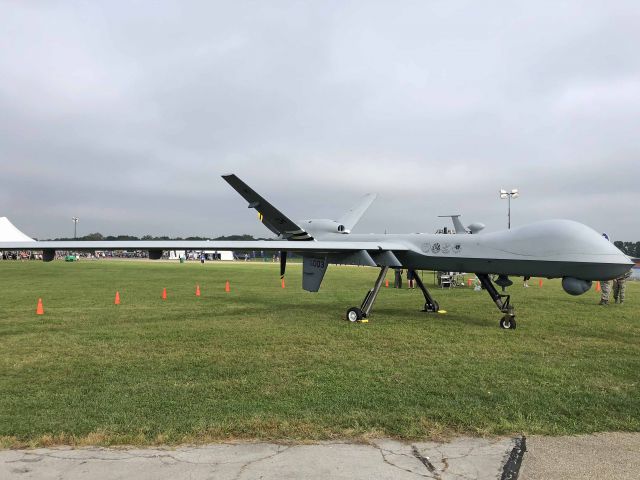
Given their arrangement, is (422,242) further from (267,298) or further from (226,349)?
(267,298)

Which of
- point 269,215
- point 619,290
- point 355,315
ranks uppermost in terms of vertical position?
Answer: point 269,215

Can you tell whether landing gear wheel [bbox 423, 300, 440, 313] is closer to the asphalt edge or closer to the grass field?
the grass field

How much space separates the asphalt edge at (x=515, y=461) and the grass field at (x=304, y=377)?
302 millimetres

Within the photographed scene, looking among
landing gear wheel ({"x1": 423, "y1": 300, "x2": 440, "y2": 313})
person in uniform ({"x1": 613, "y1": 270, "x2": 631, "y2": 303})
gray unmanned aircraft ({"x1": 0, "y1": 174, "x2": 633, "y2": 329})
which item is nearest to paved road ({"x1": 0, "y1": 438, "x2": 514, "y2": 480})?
gray unmanned aircraft ({"x1": 0, "y1": 174, "x2": 633, "y2": 329})

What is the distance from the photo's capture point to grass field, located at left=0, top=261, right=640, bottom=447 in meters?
4.89

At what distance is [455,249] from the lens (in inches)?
494

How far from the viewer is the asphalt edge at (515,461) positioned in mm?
3799

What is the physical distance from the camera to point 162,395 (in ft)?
19.9

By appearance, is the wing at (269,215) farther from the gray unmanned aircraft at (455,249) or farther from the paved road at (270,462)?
the paved road at (270,462)

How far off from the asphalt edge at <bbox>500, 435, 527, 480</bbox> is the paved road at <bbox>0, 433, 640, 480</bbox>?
16mm

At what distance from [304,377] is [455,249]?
7.13m

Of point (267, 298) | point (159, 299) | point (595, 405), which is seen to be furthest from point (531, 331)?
point (159, 299)

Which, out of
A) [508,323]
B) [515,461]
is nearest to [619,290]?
[508,323]

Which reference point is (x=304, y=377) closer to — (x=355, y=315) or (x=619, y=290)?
(x=355, y=315)
